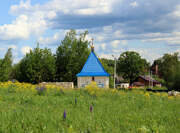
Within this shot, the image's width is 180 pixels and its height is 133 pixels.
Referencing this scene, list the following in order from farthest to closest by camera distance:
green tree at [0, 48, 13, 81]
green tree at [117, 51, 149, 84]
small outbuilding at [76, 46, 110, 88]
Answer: green tree at [117, 51, 149, 84]
green tree at [0, 48, 13, 81]
small outbuilding at [76, 46, 110, 88]

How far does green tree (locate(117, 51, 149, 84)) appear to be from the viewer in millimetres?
72562

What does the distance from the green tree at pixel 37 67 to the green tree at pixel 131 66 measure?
45238 mm

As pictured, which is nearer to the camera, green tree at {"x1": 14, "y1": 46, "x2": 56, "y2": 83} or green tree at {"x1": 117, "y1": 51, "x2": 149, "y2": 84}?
green tree at {"x1": 14, "y1": 46, "x2": 56, "y2": 83}

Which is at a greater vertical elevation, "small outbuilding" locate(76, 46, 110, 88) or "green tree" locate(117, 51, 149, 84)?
"green tree" locate(117, 51, 149, 84)

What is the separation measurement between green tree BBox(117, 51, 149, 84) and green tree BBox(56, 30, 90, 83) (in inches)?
1671

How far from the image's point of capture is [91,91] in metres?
11.9

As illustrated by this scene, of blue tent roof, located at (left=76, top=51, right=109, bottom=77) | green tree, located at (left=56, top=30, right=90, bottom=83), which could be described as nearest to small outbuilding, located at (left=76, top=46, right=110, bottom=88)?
blue tent roof, located at (left=76, top=51, right=109, bottom=77)

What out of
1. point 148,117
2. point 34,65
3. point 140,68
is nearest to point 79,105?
point 148,117

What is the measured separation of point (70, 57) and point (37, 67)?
4327 mm

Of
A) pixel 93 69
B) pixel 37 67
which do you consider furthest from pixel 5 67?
pixel 93 69

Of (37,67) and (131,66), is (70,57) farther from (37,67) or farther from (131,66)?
(131,66)

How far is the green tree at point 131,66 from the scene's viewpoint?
238 ft

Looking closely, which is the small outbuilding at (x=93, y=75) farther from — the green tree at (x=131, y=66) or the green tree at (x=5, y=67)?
the green tree at (x=131, y=66)

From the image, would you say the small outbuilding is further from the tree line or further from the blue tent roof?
the tree line
